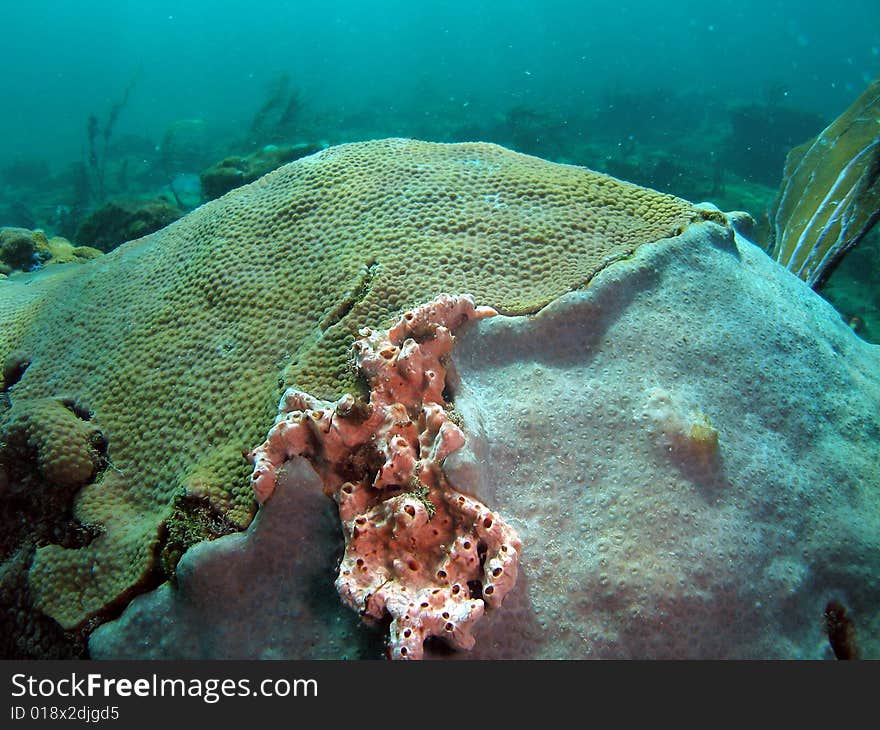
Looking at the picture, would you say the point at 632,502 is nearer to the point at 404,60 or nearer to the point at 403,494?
the point at 403,494

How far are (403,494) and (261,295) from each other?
1.44 meters

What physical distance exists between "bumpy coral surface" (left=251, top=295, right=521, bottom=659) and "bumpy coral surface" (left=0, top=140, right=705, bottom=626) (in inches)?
9.6

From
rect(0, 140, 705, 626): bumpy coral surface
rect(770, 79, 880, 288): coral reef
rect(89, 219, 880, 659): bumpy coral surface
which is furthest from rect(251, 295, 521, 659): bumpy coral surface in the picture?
rect(770, 79, 880, 288): coral reef

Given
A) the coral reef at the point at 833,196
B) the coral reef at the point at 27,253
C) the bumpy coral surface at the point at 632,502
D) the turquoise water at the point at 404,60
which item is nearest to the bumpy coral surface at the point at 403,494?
the bumpy coral surface at the point at 632,502

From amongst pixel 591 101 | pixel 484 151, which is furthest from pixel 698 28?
pixel 484 151

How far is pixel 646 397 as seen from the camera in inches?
84.1

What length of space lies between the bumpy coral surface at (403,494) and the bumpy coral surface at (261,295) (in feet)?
0.80

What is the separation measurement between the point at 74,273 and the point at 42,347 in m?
0.96

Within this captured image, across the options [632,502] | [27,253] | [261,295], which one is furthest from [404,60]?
[632,502]

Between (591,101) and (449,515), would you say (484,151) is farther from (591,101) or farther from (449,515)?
(591,101)

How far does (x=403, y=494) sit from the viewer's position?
1728 mm

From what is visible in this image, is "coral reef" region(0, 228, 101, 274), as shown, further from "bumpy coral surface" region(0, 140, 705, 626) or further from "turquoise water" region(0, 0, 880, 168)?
"turquoise water" region(0, 0, 880, 168)

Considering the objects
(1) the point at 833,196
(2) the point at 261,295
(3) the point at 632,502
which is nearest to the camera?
(3) the point at 632,502

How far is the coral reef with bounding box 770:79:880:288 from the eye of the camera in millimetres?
3680
